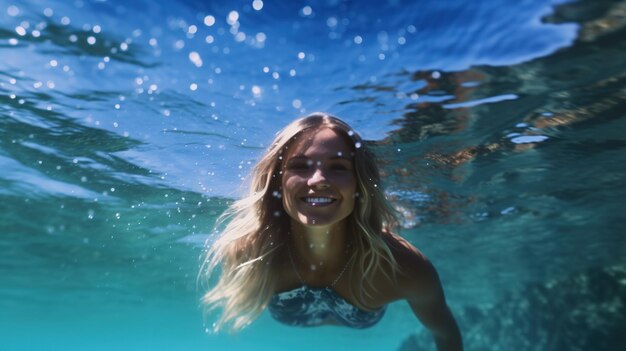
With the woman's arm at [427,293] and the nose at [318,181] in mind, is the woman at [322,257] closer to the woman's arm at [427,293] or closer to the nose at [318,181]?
the woman's arm at [427,293]

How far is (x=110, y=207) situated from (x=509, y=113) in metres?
13.8

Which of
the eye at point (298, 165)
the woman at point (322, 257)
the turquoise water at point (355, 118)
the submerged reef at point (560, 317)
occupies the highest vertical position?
the turquoise water at point (355, 118)

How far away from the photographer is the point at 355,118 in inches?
376

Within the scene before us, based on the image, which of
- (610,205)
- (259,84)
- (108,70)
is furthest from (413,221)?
(108,70)

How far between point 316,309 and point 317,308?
3cm

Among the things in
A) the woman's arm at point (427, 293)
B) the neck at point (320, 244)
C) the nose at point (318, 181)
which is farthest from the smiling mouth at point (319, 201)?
the woman's arm at point (427, 293)

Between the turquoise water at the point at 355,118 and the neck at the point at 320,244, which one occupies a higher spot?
the turquoise water at the point at 355,118

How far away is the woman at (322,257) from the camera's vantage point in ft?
17.9

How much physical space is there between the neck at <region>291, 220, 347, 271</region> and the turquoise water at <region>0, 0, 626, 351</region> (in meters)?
2.89

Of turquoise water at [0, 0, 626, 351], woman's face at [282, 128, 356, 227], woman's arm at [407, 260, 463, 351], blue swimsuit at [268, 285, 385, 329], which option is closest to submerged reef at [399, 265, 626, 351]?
turquoise water at [0, 0, 626, 351]

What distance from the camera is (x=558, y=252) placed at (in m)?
22.4

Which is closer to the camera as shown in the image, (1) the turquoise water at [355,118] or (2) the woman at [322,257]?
(2) the woman at [322,257]

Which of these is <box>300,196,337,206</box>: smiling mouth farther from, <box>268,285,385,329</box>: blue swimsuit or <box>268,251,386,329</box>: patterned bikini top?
<box>268,285,385,329</box>: blue swimsuit

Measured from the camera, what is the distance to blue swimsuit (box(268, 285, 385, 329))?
244 inches
